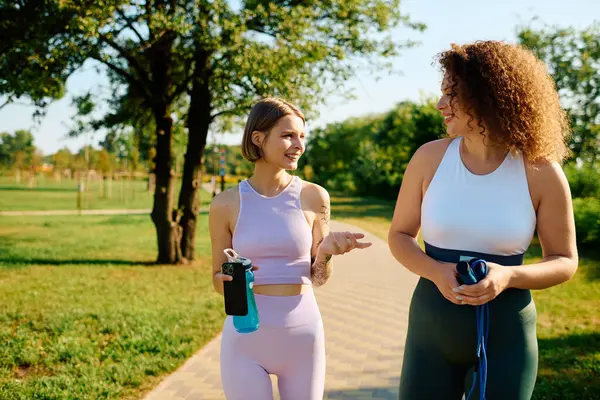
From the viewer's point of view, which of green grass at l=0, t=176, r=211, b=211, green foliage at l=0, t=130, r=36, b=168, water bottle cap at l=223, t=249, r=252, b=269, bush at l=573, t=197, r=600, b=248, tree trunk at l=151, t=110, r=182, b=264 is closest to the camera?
water bottle cap at l=223, t=249, r=252, b=269

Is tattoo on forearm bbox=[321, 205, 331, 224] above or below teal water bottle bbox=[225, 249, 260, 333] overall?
above

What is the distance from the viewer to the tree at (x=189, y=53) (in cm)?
917

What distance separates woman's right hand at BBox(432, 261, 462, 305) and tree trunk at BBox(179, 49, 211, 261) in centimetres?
984

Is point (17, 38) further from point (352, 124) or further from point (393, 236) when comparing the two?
point (352, 124)

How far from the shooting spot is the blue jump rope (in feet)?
6.19

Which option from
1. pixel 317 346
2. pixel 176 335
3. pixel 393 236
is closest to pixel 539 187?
pixel 393 236

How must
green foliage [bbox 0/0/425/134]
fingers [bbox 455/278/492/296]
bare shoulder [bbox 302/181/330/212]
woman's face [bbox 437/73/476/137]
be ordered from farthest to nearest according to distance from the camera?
green foliage [bbox 0/0/425/134], bare shoulder [bbox 302/181/330/212], woman's face [bbox 437/73/476/137], fingers [bbox 455/278/492/296]

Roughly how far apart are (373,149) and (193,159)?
37.9 m

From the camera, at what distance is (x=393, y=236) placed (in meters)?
2.28

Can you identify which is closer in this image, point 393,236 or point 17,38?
Answer: point 393,236

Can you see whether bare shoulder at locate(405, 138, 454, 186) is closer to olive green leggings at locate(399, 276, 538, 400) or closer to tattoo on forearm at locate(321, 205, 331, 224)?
olive green leggings at locate(399, 276, 538, 400)

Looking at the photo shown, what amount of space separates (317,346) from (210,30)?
8.17 metres

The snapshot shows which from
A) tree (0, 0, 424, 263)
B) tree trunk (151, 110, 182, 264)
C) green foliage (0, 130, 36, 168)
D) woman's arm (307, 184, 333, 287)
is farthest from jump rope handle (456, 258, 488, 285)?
green foliage (0, 130, 36, 168)

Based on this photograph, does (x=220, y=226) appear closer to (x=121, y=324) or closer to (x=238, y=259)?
(x=238, y=259)
